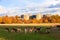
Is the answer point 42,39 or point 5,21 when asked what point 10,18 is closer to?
point 5,21

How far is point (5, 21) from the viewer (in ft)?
217

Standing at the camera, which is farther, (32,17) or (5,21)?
(32,17)

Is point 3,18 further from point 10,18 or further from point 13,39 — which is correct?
point 13,39

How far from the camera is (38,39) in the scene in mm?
16453

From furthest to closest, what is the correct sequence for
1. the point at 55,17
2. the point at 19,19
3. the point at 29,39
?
1. the point at 19,19
2. the point at 55,17
3. the point at 29,39

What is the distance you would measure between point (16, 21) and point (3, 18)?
493 centimetres

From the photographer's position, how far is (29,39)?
16.0 metres

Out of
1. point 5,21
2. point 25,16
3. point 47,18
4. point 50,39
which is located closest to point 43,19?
point 47,18

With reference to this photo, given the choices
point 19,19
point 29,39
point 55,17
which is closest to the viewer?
point 29,39

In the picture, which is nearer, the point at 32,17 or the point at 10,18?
the point at 10,18

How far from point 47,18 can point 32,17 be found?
8.80 metres

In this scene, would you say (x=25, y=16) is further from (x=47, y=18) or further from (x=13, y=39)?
(x=13, y=39)

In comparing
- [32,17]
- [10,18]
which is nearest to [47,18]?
[32,17]

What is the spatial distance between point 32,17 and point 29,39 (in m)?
60.4
